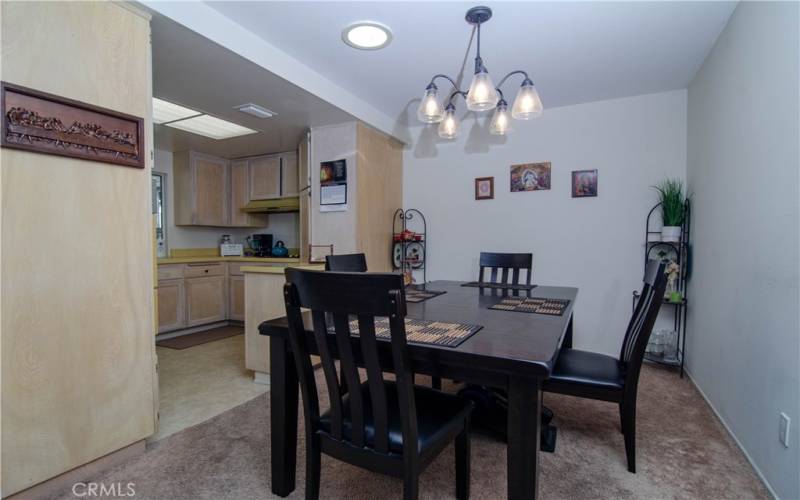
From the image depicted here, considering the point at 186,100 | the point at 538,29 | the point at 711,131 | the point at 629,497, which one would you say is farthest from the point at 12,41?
the point at 711,131

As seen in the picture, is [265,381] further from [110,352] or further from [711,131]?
[711,131]

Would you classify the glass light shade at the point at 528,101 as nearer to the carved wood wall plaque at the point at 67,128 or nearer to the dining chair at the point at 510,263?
the dining chair at the point at 510,263

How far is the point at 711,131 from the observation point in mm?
2389

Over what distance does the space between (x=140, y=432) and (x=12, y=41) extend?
5.52ft

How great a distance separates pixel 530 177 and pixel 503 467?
2.62 m

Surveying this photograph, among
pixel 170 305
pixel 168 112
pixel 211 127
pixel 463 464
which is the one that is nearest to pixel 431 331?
pixel 463 464

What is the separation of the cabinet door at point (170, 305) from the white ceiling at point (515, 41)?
2.85m

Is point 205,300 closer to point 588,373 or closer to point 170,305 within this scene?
point 170,305

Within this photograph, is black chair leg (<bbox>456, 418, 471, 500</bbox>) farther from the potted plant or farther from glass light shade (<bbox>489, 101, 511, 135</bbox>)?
the potted plant

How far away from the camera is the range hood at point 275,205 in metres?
4.48

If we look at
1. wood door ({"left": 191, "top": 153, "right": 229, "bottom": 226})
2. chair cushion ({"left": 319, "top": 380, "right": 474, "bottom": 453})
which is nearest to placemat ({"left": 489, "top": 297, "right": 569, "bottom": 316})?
chair cushion ({"left": 319, "top": 380, "right": 474, "bottom": 453})

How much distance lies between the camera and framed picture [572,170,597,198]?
3254 mm

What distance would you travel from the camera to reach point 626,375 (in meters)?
Result: 1.53

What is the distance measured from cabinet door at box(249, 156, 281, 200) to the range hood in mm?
64
